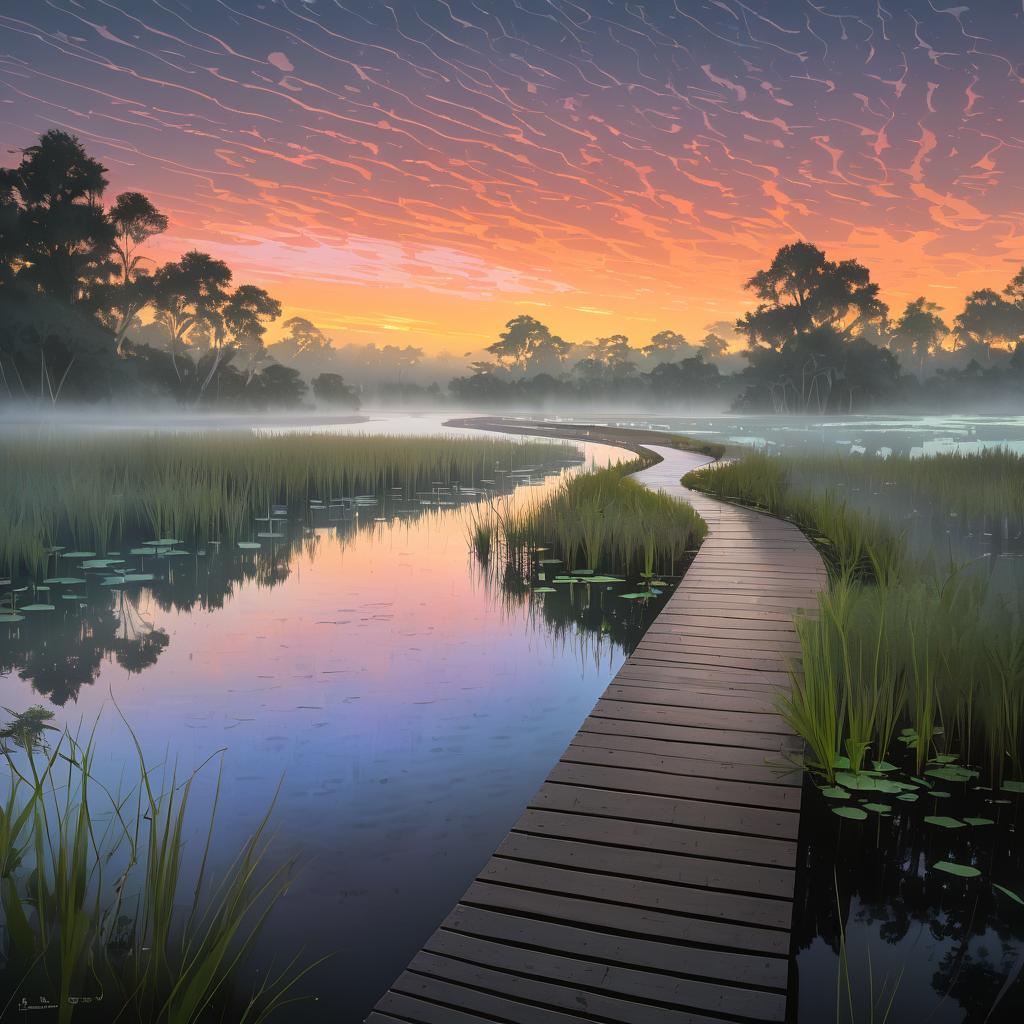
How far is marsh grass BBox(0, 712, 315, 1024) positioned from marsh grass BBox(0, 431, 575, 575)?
657 cm

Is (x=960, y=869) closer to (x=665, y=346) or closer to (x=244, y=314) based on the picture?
(x=244, y=314)

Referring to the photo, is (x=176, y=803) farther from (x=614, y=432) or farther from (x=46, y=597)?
(x=614, y=432)

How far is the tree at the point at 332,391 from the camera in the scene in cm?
8294

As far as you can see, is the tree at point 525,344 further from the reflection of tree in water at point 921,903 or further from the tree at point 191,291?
the reflection of tree in water at point 921,903

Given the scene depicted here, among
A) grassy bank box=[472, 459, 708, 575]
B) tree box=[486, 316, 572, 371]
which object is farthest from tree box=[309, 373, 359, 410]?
grassy bank box=[472, 459, 708, 575]

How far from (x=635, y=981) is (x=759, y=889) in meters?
0.71

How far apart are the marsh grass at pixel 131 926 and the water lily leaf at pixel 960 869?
268 cm

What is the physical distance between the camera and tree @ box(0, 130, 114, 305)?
39.8 metres

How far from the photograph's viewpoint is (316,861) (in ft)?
12.5

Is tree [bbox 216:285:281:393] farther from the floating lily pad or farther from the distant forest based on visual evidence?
the floating lily pad

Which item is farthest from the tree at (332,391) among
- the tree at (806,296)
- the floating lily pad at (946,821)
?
the floating lily pad at (946,821)

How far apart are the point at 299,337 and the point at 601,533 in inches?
4314

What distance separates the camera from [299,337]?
373ft

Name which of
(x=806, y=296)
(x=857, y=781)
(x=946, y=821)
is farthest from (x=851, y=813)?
(x=806, y=296)
